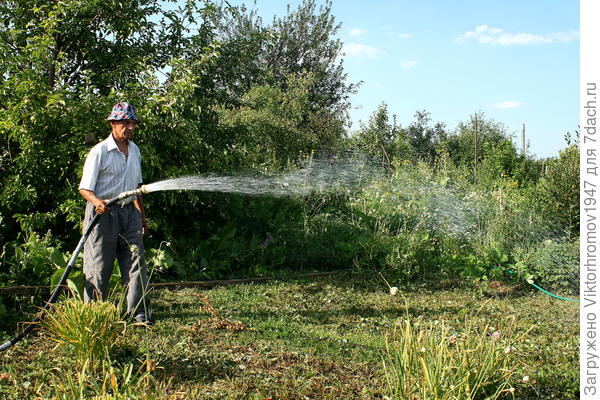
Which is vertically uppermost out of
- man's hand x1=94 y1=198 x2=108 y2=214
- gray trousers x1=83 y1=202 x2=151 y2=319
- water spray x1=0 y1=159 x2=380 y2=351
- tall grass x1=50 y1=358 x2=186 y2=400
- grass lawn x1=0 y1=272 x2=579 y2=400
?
water spray x1=0 y1=159 x2=380 y2=351

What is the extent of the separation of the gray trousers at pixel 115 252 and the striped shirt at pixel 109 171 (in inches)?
5.2

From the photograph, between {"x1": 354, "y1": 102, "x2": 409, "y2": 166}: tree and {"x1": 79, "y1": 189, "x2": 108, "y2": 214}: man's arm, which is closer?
{"x1": 79, "y1": 189, "x2": 108, "y2": 214}: man's arm

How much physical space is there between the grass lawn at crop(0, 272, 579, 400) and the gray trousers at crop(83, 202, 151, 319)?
1.16ft

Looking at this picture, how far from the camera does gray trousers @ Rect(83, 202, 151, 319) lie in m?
4.28

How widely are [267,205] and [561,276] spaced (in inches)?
142

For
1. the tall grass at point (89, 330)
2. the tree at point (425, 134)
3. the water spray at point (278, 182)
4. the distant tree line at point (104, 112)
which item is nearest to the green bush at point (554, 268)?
the distant tree line at point (104, 112)

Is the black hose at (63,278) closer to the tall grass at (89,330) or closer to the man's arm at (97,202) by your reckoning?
the man's arm at (97,202)

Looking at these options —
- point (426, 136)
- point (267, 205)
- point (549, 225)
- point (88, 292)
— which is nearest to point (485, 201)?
point (549, 225)

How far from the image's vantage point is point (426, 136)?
26.1m

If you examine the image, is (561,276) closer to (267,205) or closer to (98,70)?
(267,205)

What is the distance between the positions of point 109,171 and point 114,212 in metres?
0.31

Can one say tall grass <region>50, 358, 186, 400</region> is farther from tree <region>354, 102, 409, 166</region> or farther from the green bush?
tree <region>354, 102, 409, 166</region>

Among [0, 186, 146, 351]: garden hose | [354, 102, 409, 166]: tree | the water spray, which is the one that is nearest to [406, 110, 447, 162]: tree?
→ [354, 102, 409, 166]: tree

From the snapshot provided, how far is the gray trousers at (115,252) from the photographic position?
14.0 ft
